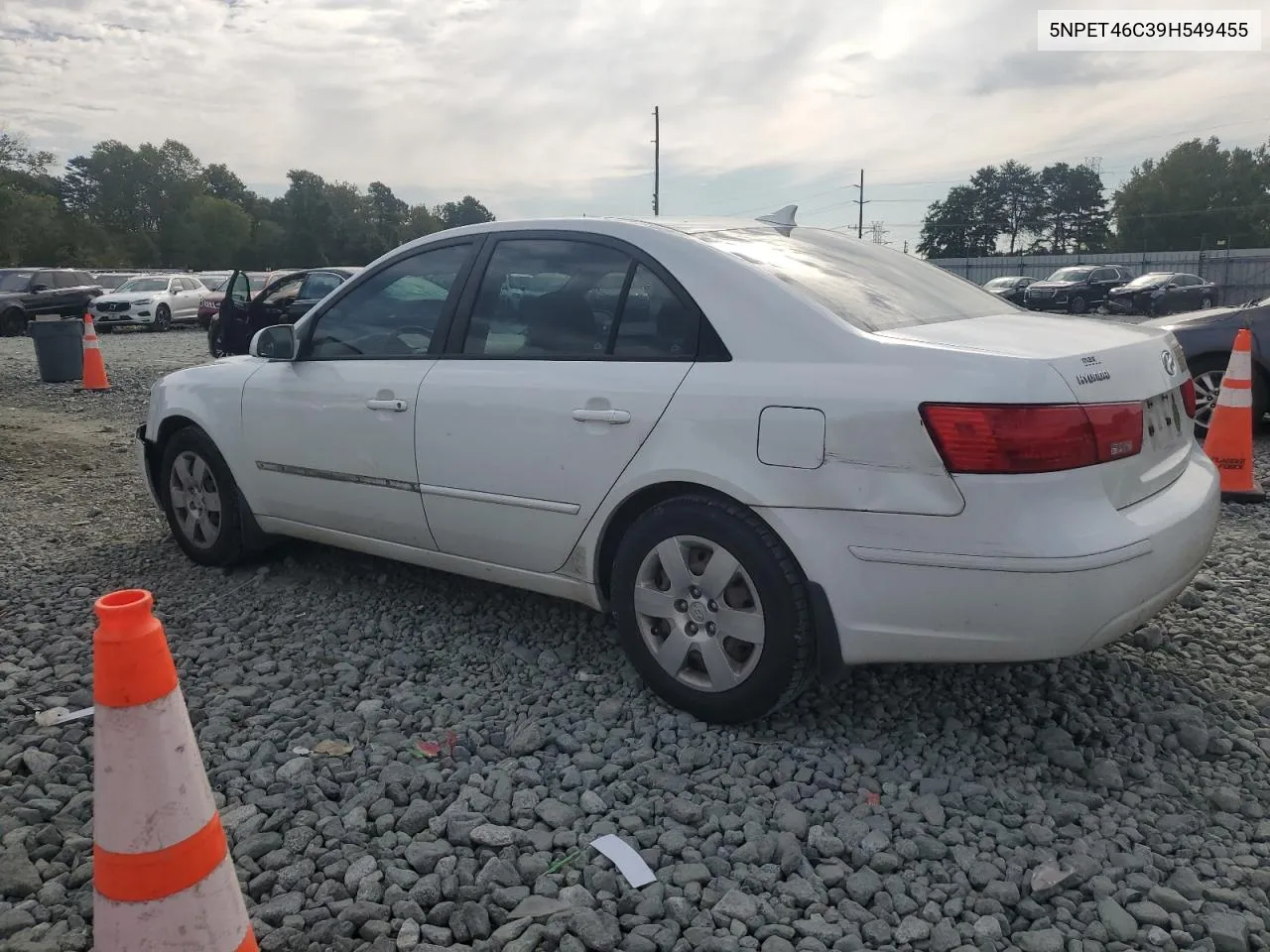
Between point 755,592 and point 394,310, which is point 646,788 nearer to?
point 755,592

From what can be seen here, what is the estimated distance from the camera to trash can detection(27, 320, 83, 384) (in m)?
13.4

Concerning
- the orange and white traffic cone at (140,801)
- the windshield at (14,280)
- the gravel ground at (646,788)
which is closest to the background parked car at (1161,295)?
the gravel ground at (646,788)

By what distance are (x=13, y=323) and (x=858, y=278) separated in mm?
25505

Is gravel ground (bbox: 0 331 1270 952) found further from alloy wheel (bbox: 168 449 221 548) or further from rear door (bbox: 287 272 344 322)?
rear door (bbox: 287 272 344 322)

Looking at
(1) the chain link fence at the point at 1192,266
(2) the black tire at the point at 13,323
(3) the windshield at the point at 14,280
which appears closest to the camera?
(2) the black tire at the point at 13,323

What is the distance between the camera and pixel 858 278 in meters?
3.45

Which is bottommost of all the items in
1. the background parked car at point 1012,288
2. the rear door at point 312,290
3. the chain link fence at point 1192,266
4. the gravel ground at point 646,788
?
the gravel ground at point 646,788

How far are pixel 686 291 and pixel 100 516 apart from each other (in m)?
4.49

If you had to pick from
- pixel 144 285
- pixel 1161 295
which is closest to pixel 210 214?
pixel 144 285

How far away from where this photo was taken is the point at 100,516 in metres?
6.06

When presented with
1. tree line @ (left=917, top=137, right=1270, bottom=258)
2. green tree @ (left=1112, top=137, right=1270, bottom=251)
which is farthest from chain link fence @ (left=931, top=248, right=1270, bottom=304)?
green tree @ (left=1112, top=137, right=1270, bottom=251)

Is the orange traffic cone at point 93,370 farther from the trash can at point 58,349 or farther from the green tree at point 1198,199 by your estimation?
the green tree at point 1198,199

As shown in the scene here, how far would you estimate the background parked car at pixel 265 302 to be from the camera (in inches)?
561

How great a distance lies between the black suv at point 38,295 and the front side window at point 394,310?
2209cm
